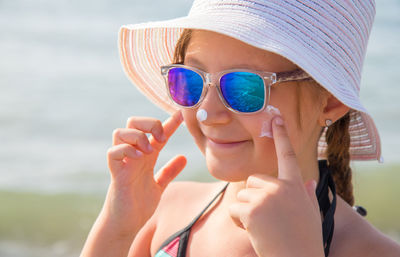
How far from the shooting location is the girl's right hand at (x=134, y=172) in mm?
2332

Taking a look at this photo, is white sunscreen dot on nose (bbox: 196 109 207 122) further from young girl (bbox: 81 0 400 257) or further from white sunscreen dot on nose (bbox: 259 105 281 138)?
white sunscreen dot on nose (bbox: 259 105 281 138)

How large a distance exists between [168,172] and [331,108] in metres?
0.91

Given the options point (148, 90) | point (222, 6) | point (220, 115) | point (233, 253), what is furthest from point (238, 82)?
point (148, 90)

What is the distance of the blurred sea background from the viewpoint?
21.8 ft

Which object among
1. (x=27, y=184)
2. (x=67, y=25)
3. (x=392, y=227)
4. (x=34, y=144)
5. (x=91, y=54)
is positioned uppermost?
(x=67, y=25)

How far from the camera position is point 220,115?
2.08 meters

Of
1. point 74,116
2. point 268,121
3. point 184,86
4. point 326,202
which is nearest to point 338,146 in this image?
point 326,202

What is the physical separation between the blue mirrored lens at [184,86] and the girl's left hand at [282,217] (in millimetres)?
526

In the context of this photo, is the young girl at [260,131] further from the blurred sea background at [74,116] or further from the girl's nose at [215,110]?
the blurred sea background at [74,116]

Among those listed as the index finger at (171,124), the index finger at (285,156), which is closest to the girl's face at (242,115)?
the index finger at (285,156)

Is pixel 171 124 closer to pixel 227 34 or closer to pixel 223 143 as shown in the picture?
pixel 223 143

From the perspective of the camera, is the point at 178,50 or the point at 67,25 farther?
the point at 67,25

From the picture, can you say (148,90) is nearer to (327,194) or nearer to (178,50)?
(178,50)

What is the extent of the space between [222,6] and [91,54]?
956 centimetres
